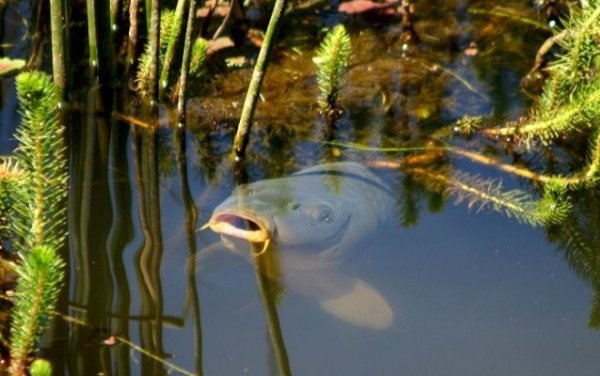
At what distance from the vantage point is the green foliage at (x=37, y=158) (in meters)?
2.33

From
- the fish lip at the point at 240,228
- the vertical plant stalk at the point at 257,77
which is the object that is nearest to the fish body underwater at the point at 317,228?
the fish lip at the point at 240,228

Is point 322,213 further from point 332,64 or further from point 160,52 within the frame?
point 160,52

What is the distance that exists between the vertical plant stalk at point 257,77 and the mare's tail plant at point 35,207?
47.2 inches

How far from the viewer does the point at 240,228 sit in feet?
11.6

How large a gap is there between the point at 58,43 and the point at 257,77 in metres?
0.79

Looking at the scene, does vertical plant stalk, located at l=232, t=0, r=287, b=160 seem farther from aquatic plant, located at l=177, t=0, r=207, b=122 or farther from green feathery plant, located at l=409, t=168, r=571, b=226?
green feathery plant, located at l=409, t=168, r=571, b=226

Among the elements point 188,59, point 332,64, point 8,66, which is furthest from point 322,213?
point 8,66

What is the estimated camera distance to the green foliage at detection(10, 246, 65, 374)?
2.35 meters

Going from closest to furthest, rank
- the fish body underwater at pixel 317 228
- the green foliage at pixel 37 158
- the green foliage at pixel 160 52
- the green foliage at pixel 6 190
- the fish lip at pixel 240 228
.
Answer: the green foliage at pixel 37 158, the green foliage at pixel 6 190, the fish body underwater at pixel 317 228, the fish lip at pixel 240 228, the green foliage at pixel 160 52

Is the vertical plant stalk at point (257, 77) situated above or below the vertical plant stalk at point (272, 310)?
above

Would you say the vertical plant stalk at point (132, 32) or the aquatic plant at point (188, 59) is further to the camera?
the vertical plant stalk at point (132, 32)

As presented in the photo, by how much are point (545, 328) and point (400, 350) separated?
1.55ft

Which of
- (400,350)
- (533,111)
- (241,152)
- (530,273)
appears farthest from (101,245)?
(533,111)

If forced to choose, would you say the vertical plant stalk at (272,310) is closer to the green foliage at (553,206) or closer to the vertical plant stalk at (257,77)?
the vertical plant stalk at (257,77)
